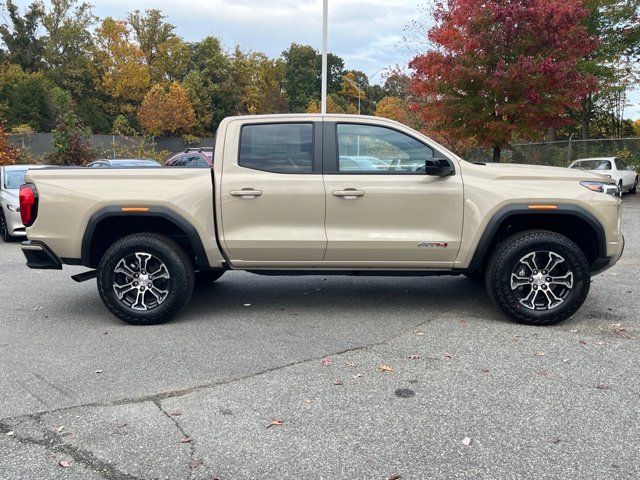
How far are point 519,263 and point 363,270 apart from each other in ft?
4.68

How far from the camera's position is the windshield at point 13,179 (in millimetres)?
11245

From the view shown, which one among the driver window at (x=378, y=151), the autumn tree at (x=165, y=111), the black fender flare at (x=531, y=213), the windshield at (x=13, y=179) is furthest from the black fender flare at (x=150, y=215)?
the autumn tree at (x=165, y=111)

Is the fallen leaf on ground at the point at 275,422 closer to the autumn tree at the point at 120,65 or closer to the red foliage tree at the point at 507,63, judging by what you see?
the red foliage tree at the point at 507,63

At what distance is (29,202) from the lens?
17.2ft

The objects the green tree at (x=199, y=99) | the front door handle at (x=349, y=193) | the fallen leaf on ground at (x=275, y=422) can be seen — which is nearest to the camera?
the fallen leaf on ground at (x=275, y=422)

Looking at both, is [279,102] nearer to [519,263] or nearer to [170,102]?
[170,102]

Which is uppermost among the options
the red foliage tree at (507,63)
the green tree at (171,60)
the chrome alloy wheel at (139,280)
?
the green tree at (171,60)

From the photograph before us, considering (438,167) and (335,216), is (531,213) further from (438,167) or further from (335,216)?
(335,216)

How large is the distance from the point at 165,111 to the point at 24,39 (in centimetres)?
2031

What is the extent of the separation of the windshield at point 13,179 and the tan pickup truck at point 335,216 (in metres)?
6.86

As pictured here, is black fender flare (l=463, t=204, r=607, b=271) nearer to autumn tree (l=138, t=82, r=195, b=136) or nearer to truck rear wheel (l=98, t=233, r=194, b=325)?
truck rear wheel (l=98, t=233, r=194, b=325)

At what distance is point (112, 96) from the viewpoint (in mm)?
52031

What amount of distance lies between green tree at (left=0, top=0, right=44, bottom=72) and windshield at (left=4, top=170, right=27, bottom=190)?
48063 millimetres

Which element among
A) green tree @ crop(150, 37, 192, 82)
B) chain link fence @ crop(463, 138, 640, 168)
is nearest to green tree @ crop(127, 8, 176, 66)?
green tree @ crop(150, 37, 192, 82)
